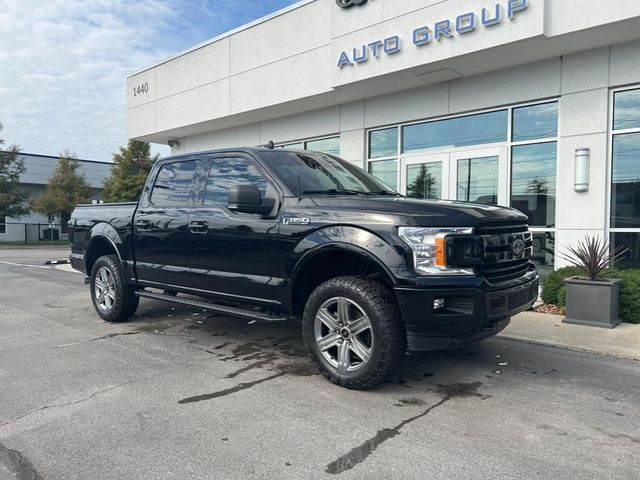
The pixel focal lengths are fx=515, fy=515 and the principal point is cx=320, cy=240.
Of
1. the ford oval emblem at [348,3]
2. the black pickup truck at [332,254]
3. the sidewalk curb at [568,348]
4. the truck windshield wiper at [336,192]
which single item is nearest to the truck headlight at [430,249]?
the black pickup truck at [332,254]

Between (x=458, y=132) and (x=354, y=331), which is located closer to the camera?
(x=354, y=331)

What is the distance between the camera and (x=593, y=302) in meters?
6.87

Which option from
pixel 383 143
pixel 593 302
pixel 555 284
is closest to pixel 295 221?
pixel 593 302

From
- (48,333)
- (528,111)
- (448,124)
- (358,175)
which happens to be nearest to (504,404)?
(358,175)

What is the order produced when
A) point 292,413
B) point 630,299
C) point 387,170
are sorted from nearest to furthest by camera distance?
point 292,413, point 630,299, point 387,170

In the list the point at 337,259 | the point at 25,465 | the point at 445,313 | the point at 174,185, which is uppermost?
the point at 174,185

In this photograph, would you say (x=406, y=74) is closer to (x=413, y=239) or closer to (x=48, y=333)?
(x=413, y=239)

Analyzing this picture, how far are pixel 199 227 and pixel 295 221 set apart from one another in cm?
135

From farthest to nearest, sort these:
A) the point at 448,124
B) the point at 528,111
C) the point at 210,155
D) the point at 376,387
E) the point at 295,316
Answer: the point at 448,124
the point at 528,111
the point at 210,155
the point at 295,316
the point at 376,387

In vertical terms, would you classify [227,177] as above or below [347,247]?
above

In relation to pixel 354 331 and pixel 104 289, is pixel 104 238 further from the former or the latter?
pixel 354 331

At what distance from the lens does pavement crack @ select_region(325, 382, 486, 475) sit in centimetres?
306

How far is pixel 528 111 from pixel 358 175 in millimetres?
5158

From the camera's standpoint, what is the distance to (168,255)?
5.93m
